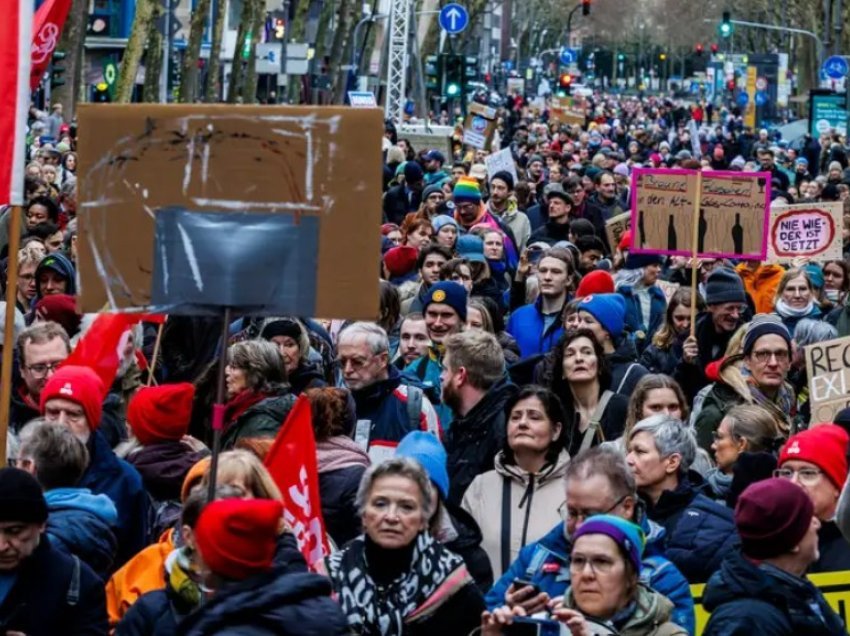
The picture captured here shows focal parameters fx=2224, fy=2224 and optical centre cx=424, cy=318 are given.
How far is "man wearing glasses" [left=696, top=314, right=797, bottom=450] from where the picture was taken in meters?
9.32

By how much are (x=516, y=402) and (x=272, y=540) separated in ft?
8.31

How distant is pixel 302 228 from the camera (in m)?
5.88

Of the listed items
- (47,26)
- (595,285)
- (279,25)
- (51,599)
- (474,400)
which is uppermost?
(279,25)

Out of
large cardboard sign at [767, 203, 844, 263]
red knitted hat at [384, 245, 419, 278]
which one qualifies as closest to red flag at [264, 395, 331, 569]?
red knitted hat at [384, 245, 419, 278]

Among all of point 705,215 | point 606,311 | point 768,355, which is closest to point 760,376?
point 768,355

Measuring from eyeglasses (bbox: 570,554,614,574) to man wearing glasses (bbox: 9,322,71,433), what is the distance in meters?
3.52

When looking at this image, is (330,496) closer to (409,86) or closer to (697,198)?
(697,198)

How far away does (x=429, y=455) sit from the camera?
21.7 feet

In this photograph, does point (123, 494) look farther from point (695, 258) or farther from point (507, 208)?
point (507, 208)

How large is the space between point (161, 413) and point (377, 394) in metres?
1.40

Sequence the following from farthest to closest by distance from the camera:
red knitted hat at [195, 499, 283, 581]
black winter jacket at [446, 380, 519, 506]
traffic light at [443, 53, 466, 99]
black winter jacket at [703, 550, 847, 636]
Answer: traffic light at [443, 53, 466, 99] → black winter jacket at [446, 380, 519, 506] → black winter jacket at [703, 550, 847, 636] → red knitted hat at [195, 499, 283, 581]

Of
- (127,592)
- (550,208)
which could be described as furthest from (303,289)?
(550,208)

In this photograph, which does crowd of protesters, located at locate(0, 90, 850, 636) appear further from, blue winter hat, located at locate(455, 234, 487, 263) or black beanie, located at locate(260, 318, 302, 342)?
blue winter hat, located at locate(455, 234, 487, 263)

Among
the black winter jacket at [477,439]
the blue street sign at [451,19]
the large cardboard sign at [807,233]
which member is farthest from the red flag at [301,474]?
the blue street sign at [451,19]
